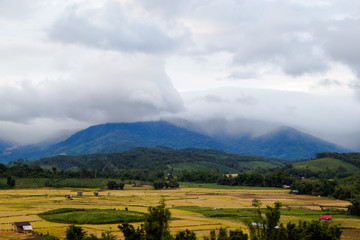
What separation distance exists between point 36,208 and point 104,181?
281 ft

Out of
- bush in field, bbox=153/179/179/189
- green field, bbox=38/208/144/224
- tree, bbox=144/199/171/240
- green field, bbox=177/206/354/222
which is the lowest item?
green field, bbox=177/206/354/222

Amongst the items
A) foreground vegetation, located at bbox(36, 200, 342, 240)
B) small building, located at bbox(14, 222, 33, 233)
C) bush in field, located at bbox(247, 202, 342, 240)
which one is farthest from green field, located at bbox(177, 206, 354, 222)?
small building, located at bbox(14, 222, 33, 233)

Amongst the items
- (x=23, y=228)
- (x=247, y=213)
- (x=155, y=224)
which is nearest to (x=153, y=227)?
(x=155, y=224)

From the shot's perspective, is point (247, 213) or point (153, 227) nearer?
point (153, 227)

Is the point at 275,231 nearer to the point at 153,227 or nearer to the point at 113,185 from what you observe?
the point at 153,227

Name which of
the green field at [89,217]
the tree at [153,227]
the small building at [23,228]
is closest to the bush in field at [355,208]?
the green field at [89,217]

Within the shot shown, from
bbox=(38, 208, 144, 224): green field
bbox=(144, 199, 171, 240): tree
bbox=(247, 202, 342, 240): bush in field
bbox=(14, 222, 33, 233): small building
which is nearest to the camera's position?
bbox=(247, 202, 342, 240): bush in field

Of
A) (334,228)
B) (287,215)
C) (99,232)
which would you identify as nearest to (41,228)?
(99,232)

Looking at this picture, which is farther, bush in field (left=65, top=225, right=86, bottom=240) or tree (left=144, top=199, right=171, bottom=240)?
bush in field (left=65, top=225, right=86, bottom=240)

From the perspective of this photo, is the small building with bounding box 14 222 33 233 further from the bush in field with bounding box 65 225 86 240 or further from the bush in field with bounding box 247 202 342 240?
the bush in field with bounding box 247 202 342 240

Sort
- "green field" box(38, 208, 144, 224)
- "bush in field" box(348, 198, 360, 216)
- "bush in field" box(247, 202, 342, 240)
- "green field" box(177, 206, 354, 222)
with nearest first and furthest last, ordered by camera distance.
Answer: "bush in field" box(247, 202, 342, 240) → "green field" box(38, 208, 144, 224) → "green field" box(177, 206, 354, 222) → "bush in field" box(348, 198, 360, 216)

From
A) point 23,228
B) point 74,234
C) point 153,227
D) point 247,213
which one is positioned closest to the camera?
point 153,227

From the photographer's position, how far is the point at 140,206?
92188mm

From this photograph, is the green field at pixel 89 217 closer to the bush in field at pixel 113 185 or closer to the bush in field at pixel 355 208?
the bush in field at pixel 355 208
